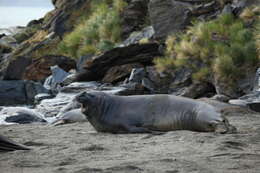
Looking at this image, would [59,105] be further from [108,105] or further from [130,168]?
[130,168]

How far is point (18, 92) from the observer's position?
17.5 meters

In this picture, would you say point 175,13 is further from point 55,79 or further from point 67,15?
point 67,15

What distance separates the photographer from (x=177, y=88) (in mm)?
13984

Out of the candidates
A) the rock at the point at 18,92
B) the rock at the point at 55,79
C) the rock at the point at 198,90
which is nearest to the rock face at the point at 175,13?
the rock at the point at 55,79

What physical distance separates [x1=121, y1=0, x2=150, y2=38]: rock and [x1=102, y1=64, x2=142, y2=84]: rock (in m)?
5.55

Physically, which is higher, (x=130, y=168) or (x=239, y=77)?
(x=130, y=168)

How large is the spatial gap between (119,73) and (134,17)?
6437 millimetres

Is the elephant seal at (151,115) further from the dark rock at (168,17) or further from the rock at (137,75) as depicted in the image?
the dark rock at (168,17)

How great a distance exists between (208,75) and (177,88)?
104 cm

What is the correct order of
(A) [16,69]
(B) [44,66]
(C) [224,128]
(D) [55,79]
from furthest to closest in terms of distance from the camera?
(B) [44,66] → (A) [16,69] → (D) [55,79] → (C) [224,128]

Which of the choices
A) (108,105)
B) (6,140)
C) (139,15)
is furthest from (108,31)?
(6,140)

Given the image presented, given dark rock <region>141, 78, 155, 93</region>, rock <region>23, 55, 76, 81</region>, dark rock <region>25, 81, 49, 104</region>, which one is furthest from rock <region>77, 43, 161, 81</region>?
rock <region>23, 55, 76, 81</region>

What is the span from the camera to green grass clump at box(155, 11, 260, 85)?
12753mm

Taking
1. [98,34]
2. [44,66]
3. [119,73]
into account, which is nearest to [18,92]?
[44,66]
